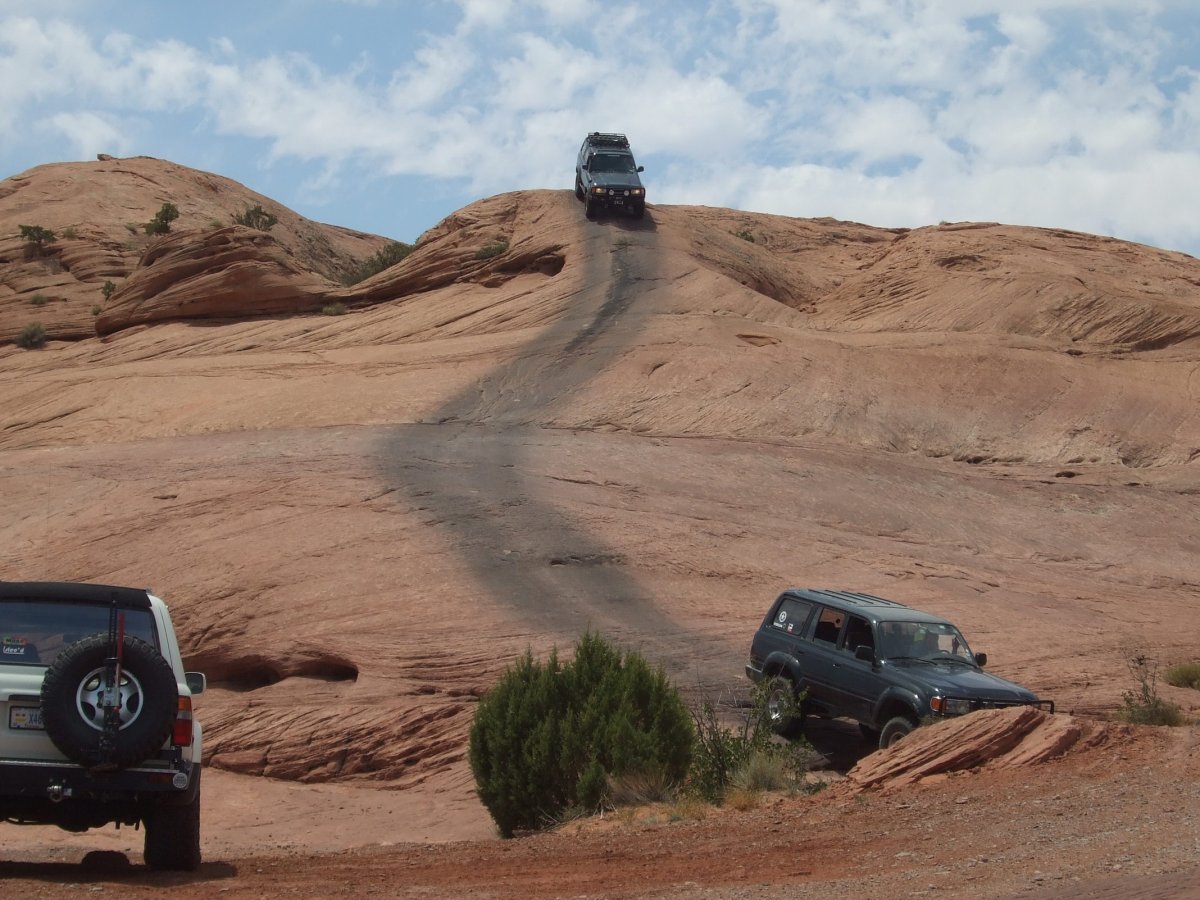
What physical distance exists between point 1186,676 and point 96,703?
46.9 ft

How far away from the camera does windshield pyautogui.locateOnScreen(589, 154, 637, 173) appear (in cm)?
4394

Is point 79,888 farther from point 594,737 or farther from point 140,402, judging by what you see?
point 140,402

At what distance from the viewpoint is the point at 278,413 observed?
94.3 ft

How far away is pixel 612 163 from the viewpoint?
44.2 metres

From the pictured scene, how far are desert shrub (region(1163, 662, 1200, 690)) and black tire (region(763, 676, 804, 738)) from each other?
5.84 metres

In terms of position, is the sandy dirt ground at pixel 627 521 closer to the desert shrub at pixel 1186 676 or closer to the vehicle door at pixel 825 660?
the vehicle door at pixel 825 660

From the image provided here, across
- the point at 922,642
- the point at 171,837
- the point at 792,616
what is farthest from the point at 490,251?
the point at 171,837

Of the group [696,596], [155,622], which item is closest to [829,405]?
[696,596]

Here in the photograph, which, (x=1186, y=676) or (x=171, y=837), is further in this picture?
(x=1186, y=676)

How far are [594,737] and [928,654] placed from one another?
12.8 feet

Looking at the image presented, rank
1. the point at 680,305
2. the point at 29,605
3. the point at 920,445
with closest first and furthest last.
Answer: the point at 29,605
the point at 920,445
the point at 680,305

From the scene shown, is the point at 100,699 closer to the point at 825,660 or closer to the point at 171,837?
the point at 171,837

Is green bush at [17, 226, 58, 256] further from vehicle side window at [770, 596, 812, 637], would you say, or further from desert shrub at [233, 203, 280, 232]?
vehicle side window at [770, 596, 812, 637]

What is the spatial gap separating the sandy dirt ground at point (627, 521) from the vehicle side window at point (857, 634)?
131 centimetres
